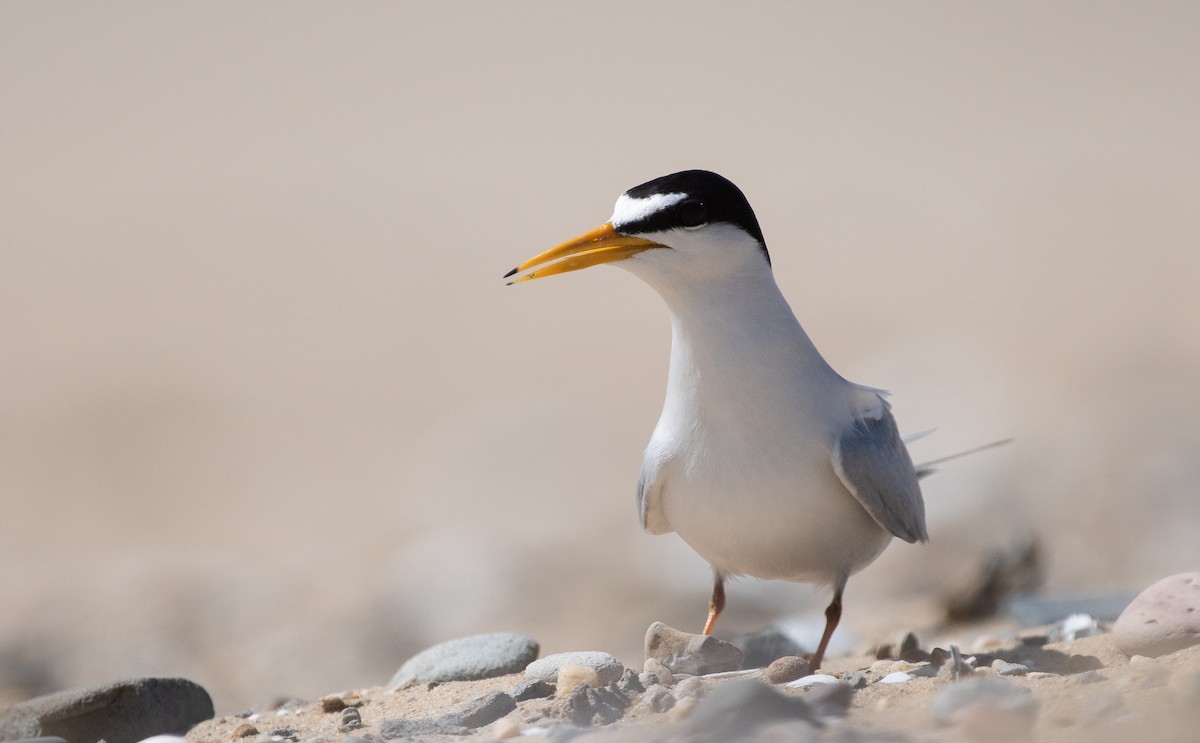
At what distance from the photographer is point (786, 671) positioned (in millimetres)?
3668

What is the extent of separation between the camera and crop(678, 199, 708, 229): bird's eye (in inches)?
151

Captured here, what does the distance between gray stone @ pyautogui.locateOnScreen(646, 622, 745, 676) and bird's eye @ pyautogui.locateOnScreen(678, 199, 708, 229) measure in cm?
125

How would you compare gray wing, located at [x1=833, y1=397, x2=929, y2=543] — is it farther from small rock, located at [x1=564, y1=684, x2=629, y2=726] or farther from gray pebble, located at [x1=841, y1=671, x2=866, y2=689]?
small rock, located at [x1=564, y1=684, x2=629, y2=726]

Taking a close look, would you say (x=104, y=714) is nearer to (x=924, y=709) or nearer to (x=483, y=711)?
(x=483, y=711)

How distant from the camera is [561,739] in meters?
2.92

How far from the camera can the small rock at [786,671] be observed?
3656 millimetres

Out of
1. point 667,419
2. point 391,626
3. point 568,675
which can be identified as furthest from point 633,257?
point 391,626

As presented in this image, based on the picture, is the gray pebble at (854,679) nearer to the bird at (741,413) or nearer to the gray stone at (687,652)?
the bird at (741,413)

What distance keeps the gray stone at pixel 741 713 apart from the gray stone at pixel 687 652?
108 centimetres

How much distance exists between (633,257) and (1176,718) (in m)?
2.04

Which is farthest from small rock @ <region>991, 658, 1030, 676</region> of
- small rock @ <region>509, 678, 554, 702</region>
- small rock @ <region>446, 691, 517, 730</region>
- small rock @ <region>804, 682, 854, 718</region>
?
small rock @ <region>446, 691, 517, 730</region>

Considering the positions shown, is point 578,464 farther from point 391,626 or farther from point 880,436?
point 880,436

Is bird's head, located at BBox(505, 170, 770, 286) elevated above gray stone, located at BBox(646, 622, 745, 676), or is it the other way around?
bird's head, located at BBox(505, 170, 770, 286)

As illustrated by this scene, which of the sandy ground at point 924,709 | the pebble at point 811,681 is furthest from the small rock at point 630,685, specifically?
the pebble at point 811,681
